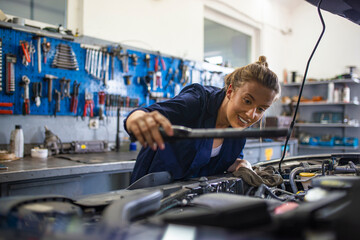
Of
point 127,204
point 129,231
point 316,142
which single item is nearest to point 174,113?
point 127,204

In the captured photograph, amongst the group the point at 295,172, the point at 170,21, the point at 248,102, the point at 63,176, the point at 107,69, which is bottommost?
the point at 63,176

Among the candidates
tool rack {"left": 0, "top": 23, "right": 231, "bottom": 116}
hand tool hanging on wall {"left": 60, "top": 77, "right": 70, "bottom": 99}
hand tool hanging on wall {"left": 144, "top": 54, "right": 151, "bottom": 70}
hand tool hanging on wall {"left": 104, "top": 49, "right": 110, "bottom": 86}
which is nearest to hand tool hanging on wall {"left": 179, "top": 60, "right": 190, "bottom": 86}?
tool rack {"left": 0, "top": 23, "right": 231, "bottom": 116}

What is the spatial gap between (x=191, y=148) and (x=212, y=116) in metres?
0.22

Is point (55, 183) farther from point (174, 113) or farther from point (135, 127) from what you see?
point (135, 127)

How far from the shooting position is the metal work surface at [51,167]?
71.8 inches

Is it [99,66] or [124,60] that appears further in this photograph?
[124,60]

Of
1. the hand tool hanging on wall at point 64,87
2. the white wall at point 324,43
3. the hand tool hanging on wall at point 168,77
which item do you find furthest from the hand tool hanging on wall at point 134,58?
the white wall at point 324,43

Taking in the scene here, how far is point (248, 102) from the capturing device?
1.33 metres

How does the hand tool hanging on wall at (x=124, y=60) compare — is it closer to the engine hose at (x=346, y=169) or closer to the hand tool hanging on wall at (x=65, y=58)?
the hand tool hanging on wall at (x=65, y=58)

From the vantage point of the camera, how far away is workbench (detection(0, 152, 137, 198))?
6.07ft

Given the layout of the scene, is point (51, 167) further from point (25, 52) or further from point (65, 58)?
point (65, 58)

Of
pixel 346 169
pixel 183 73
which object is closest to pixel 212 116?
pixel 346 169

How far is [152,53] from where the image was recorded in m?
3.63

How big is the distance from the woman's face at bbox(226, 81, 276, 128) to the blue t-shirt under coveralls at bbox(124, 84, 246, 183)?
13 centimetres
